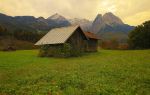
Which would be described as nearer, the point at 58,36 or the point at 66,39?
the point at 66,39

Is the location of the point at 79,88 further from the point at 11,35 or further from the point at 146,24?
the point at 11,35

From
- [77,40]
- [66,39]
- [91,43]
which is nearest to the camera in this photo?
[66,39]

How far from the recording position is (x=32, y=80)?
17891 mm

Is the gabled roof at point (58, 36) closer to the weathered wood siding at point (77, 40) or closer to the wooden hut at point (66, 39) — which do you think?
the wooden hut at point (66, 39)

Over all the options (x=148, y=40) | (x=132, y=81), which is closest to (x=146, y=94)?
(x=132, y=81)

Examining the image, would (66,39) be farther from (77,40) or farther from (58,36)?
(77,40)

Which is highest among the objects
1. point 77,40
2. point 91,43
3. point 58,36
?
point 58,36

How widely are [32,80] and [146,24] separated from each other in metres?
58.3

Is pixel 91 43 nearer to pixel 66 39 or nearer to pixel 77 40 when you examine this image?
pixel 77 40

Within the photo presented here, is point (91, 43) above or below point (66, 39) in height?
below

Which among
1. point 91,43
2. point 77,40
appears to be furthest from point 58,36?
point 91,43

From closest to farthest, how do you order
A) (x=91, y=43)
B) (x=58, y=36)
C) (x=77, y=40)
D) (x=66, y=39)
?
1. (x=66, y=39)
2. (x=58, y=36)
3. (x=77, y=40)
4. (x=91, y=43)

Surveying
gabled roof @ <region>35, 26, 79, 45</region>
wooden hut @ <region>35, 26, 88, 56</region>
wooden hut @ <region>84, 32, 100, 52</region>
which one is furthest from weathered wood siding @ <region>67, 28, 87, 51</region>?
wooden hut @ <region>84, 32, 100, 52</region>

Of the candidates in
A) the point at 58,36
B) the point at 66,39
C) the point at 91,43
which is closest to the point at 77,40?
the point at 58,36
